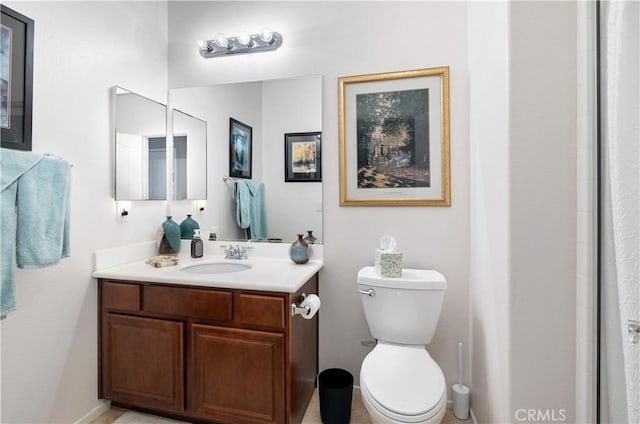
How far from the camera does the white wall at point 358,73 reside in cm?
176

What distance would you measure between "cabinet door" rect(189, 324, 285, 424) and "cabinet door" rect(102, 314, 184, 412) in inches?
4.0

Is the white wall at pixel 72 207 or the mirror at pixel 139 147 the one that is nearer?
the white wall at pixel 72 207

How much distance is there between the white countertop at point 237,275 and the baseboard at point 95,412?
2.44ft

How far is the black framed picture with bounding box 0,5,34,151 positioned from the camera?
125 centimetres

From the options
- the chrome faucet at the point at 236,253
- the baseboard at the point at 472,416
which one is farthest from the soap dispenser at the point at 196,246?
the baseboard at the point at 472,416

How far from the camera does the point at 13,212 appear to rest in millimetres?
1202

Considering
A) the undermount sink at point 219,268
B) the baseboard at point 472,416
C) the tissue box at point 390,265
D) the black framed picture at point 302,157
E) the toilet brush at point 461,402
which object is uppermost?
the black framed picture at point 302,157

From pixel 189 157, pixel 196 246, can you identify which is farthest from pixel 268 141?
pixel 196 246

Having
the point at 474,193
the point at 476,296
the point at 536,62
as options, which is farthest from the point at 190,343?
the point at 536,62

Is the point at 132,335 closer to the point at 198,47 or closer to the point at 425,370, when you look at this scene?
A: the point at 425,370

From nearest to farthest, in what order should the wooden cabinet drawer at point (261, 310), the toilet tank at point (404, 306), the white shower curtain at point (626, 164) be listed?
the white shower curtain at point (626, 164) < the wooden cabinet drawer at point (261, 310) < the toilet tank at point (404, 306)

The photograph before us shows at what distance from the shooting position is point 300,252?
1.85 m

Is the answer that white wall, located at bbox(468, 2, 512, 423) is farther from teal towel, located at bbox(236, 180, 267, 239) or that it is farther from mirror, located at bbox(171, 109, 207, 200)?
mirror, located at bbox(171, 109, 207, 200)

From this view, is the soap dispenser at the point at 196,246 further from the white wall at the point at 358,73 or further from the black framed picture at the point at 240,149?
the white wall at the point at 358,73
